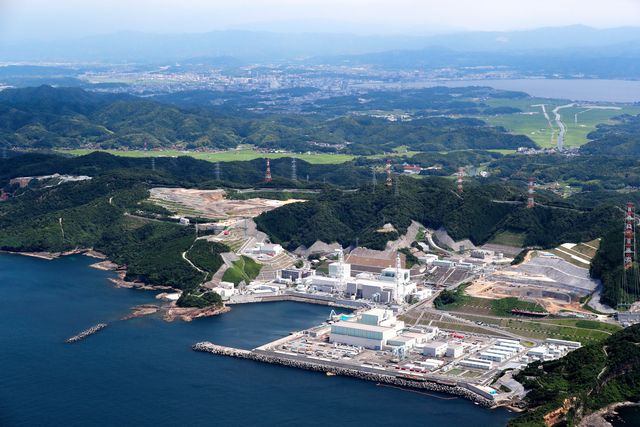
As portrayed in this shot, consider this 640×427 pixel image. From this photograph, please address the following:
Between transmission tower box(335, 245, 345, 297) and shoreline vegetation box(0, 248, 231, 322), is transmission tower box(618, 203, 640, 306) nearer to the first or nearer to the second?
transmission tower box(335, 245, 345, 297)

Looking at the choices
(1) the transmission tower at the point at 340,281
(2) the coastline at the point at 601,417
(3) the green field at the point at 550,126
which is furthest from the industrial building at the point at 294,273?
(3) the green field at the point at 550,126

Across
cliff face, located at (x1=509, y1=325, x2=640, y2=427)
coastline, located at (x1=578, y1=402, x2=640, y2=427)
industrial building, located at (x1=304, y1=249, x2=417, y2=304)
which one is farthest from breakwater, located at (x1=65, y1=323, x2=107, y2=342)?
coastline, located at (x1=578, y1=402, x2=640, y2=427)

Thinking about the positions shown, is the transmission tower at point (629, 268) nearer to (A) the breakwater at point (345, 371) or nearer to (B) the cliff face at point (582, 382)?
(B) the cliff face at point (582, 382)

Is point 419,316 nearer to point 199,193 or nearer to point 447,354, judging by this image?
point 447,354

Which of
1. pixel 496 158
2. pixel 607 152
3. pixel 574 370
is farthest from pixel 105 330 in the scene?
pixel 607 152

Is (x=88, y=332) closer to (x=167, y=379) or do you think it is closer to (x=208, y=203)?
(x=167, y=379)

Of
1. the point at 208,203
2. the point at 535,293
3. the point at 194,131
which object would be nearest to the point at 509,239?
the point at 535,293
